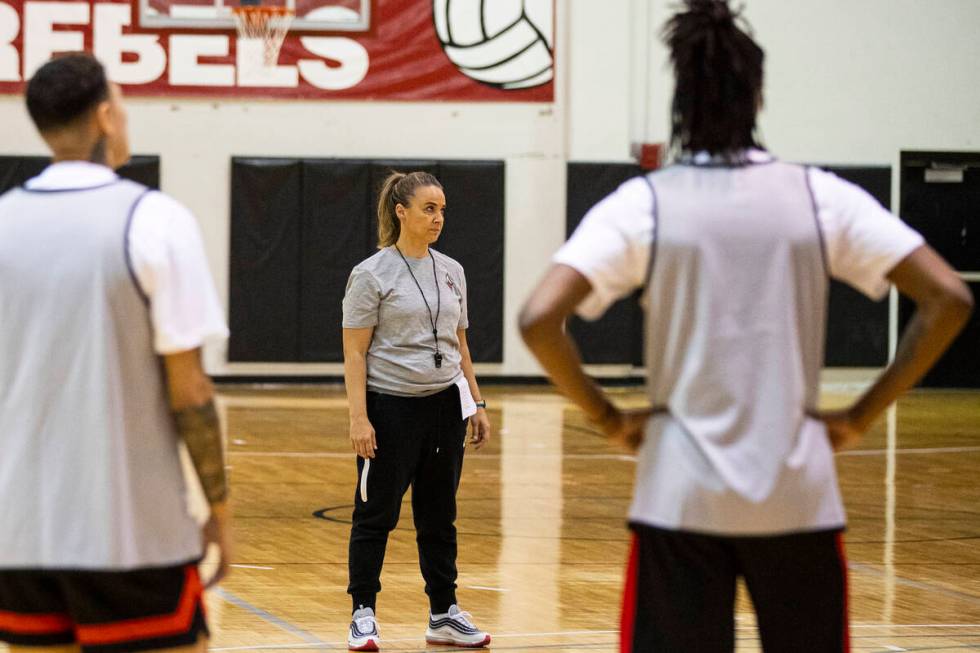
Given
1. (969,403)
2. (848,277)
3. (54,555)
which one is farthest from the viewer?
(969,403)

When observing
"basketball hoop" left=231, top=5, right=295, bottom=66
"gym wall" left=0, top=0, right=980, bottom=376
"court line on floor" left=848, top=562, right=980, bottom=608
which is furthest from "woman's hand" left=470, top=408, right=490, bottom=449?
"basketball hoop" left=231, top=5, right=295, bottom=66

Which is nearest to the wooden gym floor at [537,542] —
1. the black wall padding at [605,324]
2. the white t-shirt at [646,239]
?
the white t-shirt at [646,239]

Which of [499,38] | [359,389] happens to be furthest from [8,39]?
[359,389]

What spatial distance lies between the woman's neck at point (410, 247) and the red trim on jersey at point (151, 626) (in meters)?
2.72

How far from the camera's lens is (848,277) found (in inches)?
98.3

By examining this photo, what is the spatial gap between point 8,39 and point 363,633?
12.2 metres

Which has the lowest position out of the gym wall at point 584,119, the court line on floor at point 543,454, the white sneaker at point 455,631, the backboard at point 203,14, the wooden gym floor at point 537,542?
the court line on floor at point 543,454

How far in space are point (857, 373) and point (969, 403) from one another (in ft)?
4.40

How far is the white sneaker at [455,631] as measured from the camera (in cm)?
503

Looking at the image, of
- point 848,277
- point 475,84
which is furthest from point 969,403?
point 848,277

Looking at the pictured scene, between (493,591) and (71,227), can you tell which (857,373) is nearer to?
(493,591)

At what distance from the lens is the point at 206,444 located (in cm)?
244

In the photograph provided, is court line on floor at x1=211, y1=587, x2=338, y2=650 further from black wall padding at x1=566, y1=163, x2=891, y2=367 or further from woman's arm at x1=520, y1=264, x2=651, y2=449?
black wall padding at x1=566, y1=163, x2=891, y2=367

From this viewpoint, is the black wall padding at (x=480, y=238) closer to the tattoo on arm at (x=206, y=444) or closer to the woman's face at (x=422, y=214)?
the woman's face at (x=422, y=214)
